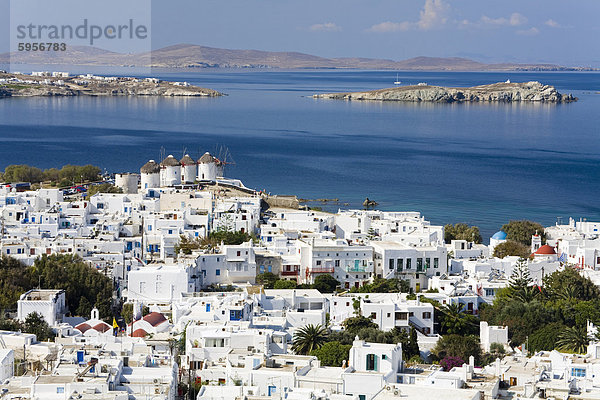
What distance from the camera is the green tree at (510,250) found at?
27.3 m

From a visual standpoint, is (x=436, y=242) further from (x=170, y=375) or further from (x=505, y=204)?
(x=505, y=204)

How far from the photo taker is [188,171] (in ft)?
124

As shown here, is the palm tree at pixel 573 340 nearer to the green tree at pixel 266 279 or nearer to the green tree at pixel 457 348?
the green tree at pixel 457 348

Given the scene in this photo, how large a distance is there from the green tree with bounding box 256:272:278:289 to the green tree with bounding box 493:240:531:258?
20.2 feet

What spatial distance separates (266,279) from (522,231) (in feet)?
33.5

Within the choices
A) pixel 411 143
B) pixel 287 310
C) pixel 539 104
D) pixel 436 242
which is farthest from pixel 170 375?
pixel 539 104

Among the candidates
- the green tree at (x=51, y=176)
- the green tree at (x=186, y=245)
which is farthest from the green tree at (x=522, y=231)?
the green tree at (x=51, y=176)

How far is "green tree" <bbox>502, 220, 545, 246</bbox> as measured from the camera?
102 feet

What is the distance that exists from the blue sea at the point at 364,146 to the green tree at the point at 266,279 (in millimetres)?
12287

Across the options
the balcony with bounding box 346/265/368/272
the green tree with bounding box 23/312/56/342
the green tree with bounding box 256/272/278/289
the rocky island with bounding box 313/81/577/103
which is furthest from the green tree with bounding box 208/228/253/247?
the rocky island with bounding box 313/81/577/103

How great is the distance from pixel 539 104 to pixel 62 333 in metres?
109

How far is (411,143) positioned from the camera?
72562 millimetres

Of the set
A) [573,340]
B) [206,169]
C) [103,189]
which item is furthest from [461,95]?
[573,340]

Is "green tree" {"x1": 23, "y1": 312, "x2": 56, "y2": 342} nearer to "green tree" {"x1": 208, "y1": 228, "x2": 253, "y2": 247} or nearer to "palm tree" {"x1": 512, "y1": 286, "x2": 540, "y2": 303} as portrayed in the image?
"green tree" {"x1": 208, "y1": 228, "x2": 253, "y2": 247}
